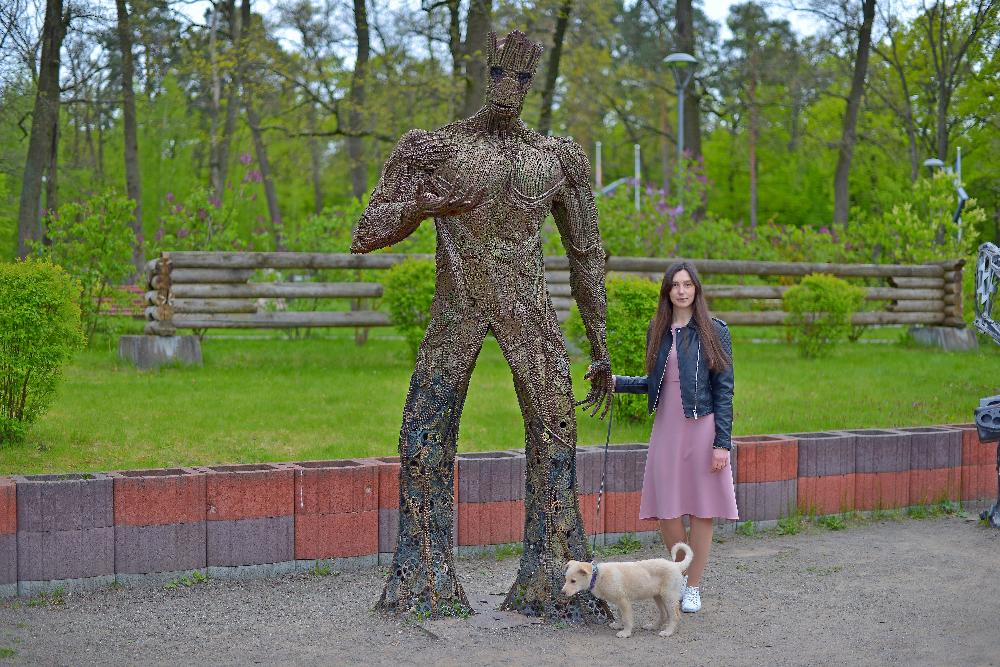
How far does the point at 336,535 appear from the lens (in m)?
6.67

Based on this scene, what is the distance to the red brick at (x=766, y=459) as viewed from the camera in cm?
787

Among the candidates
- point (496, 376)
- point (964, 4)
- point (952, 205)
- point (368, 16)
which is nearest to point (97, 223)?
point (496, 376)

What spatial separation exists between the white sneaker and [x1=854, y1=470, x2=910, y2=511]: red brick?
2861 mm

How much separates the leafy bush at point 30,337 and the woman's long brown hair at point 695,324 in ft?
15.0

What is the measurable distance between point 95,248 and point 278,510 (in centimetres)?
935

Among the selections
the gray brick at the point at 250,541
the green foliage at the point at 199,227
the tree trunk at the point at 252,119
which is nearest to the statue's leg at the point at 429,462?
the gray brick at the point at 250,541

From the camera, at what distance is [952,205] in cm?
2305

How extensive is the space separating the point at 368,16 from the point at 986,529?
2235 centimetres

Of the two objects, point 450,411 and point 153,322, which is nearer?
point 450,411

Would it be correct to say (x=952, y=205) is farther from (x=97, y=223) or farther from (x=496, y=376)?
(x=97, y=223)

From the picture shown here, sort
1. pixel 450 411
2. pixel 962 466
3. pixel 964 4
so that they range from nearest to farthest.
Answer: pixel 450 411 → pixel 962 466 → pixel 964 4

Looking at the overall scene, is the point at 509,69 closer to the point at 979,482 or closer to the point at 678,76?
the point at 979,482

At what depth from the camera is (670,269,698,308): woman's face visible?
610 centimetres

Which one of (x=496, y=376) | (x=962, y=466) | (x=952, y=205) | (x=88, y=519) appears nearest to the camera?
(x=88, y=519)
